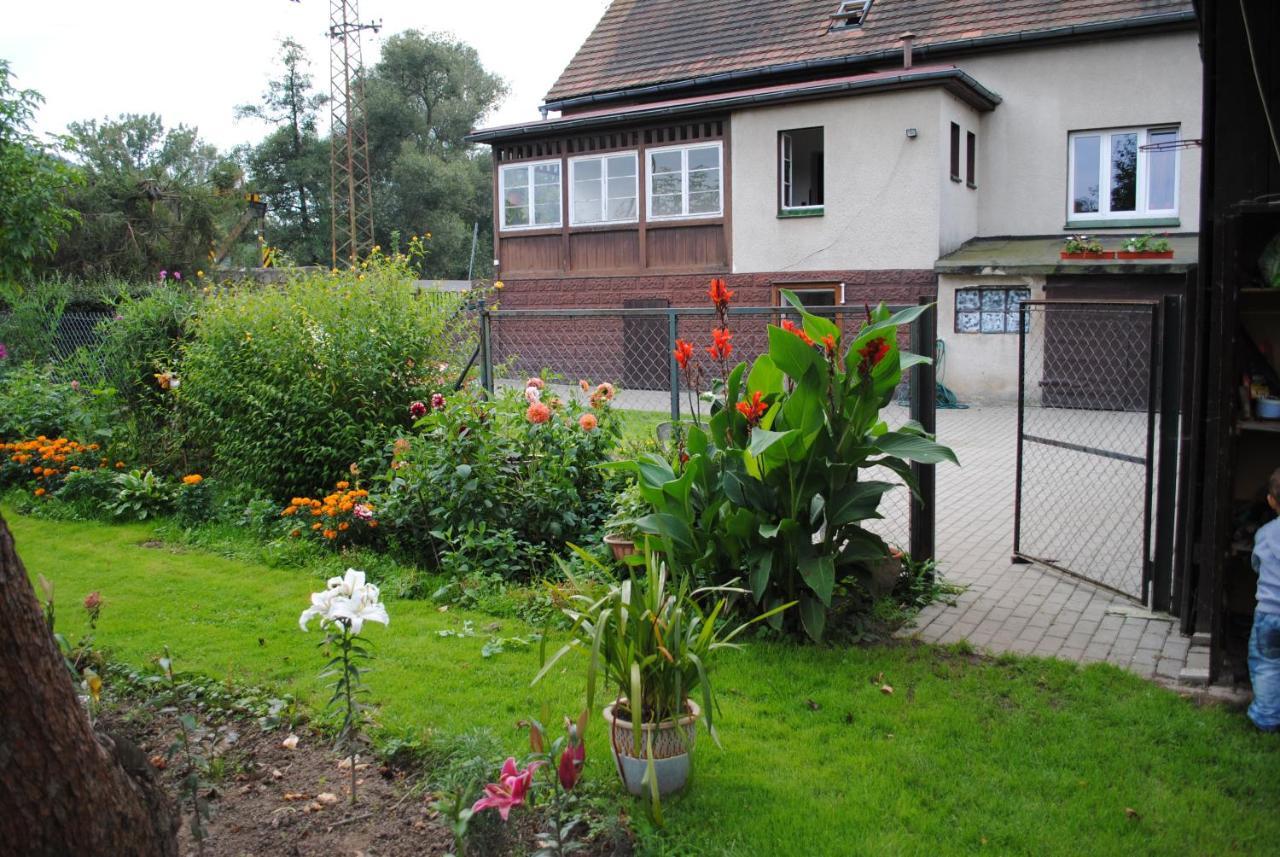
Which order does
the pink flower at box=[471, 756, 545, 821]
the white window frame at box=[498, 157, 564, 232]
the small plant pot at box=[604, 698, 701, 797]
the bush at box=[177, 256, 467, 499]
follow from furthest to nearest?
the white window frame at box=[498, 157, 564, 232] → the bush at box=[177, 256, 467, 499] → the small plant pot at box=[604, 698, 701, 797] → the pink flower at box=[471, 756, 545, 821]

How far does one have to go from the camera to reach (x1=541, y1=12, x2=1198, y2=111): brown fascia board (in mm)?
18487

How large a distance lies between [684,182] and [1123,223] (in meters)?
8.39

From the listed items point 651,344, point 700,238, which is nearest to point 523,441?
point 651,344

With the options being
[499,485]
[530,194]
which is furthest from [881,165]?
[499,485]

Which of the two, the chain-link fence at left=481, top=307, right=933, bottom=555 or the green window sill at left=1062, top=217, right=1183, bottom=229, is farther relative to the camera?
the green window sill at left=1062, top=217, right=1183, bottom=229

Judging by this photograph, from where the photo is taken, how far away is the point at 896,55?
2084cm

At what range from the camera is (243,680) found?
5043mm

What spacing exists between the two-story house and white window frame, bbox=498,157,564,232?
5cm

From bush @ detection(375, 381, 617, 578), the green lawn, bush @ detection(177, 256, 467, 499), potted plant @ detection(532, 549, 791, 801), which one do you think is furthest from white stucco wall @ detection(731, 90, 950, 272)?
potted plant @ detection(532, 549, 791, 801)

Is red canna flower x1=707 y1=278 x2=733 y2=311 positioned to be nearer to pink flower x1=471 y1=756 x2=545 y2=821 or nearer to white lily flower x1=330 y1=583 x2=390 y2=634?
white lily flower x1=330 y1=583 x2=390 y2=634

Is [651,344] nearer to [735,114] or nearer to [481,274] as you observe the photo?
[735,114]

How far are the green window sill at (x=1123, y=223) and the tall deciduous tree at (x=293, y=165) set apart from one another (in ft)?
110

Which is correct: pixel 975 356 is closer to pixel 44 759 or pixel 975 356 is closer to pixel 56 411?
pixel 56 411

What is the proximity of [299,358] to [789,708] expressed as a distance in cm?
576
